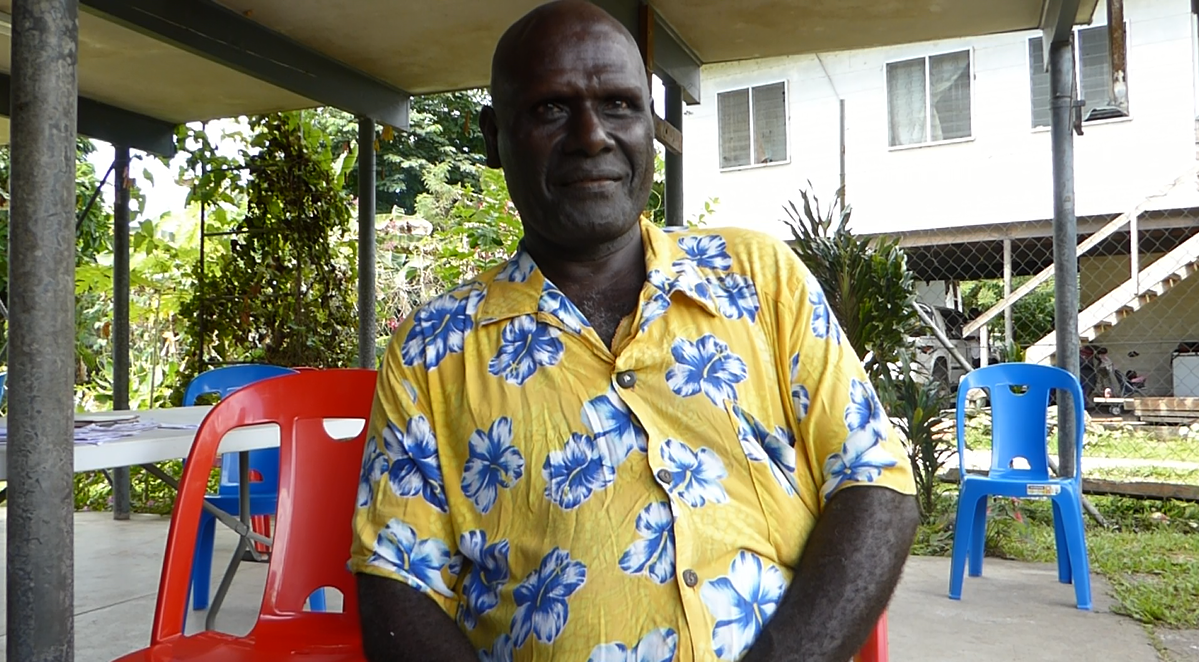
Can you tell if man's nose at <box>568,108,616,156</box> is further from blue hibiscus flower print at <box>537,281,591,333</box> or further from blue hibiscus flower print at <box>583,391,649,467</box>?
blue hibiscus flower print at <box>583,391,649,467</box>

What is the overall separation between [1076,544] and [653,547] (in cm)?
338

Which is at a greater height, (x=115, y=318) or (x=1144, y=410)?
(x=115, y=318)

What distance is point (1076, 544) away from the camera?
13.4ft

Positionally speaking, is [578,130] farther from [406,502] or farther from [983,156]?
[983,156]

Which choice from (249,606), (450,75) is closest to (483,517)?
(249,606)

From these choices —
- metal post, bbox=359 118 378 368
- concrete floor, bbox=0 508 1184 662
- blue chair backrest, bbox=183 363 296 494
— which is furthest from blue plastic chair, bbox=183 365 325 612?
metal post, bbox=359 118 378 368

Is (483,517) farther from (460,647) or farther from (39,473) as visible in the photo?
(39,473)

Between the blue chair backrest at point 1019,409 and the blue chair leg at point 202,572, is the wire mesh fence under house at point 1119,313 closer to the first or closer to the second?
the blue chair backrest at point 1019,409

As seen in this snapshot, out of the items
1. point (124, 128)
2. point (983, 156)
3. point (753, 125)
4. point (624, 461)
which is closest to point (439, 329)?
point (624, 461)

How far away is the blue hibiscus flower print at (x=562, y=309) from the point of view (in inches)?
57.8

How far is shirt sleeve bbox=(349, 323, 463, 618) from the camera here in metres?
1.42

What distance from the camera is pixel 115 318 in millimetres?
6078

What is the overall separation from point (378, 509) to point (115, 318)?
535 centimetres

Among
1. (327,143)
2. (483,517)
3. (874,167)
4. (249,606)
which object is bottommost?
(249,606)
